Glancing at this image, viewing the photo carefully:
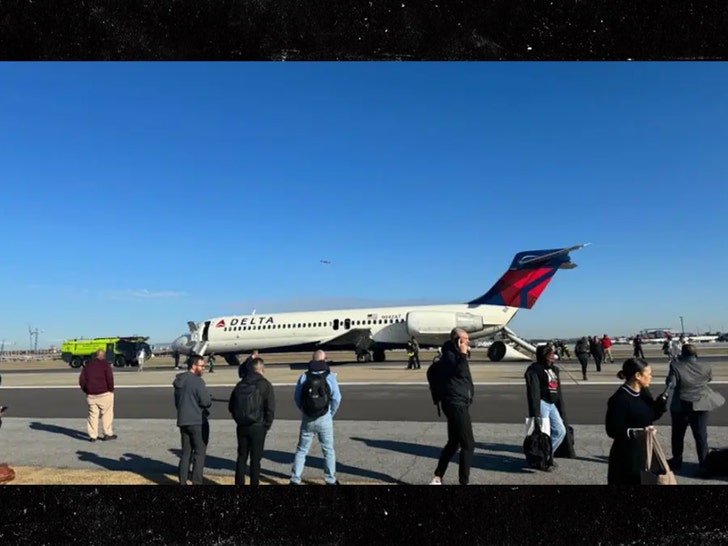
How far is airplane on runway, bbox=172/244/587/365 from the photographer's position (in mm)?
4672

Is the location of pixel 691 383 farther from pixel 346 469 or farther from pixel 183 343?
pixel 183 343

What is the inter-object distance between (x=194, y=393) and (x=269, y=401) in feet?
2.99

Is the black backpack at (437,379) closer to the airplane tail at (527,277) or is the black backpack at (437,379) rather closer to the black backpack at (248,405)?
the airplane tail at (527,277)

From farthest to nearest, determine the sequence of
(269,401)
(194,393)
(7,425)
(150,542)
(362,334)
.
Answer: (362,334) < (7,425) < (194,393) < (269,401) < (150,542)

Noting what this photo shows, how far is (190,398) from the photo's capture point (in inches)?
202

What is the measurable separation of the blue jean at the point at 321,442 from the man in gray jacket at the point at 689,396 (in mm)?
3417

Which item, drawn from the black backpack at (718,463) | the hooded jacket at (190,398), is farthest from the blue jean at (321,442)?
the black backpack at (718,463)

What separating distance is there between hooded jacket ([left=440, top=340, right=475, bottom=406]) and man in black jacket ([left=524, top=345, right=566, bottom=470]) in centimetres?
124

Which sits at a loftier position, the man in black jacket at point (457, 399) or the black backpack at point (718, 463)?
the man in black jacket at point (457, 399)

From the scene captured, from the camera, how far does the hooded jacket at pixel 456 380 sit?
439cm
